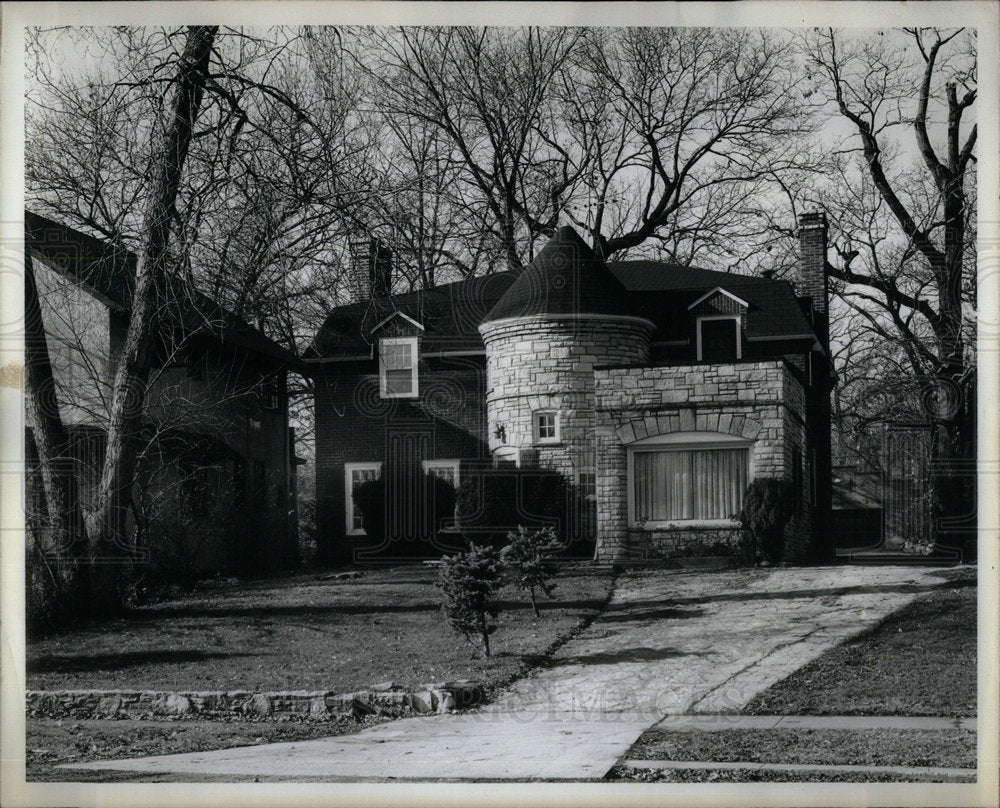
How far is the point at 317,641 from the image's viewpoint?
8.27 meters

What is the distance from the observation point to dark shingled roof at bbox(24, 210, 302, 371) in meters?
8.56

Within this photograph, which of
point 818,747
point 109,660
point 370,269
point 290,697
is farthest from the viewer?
point 370,269

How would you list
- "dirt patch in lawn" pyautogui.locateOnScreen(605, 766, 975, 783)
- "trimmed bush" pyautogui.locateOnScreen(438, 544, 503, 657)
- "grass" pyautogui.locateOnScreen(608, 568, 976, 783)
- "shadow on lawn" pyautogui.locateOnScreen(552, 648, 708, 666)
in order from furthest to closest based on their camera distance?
"trimmed bush" pyautogui.locateOnScreen(438, 544, 503, 657)
"shadow on lawn" pyautogui.locateOnScreen(552, 648, 708, 666)
"grass" pyautogui.locateOnScreen(608, 568, 976, 783)
"dirt patch in lawn" pyautogui.locateOnScreen(605, 766, 975, 783)

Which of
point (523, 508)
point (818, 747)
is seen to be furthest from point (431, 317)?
point (818, 747)

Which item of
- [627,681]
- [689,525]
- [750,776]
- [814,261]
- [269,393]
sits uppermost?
[814,261]

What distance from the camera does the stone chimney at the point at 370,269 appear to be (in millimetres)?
8711

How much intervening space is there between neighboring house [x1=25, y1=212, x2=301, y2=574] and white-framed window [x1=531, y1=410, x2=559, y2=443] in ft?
5.62

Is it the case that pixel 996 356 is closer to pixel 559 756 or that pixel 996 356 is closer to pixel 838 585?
pixel 838 585

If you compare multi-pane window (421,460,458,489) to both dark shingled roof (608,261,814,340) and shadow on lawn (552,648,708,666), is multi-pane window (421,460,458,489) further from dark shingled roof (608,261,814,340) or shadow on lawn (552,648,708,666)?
dark shingled roof (608,261,814,340)

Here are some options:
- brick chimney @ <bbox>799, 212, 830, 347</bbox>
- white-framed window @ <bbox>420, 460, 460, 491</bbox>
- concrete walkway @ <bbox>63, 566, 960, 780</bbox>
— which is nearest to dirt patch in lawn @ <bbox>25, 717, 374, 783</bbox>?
concrete walkway @ <bbox>63, 566, 960, 780</bbox>

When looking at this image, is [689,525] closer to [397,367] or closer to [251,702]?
[397,367]

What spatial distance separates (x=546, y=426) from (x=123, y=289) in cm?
322

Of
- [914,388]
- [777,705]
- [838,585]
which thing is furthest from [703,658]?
[914,388]

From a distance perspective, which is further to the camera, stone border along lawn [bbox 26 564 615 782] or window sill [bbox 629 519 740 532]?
window sill [bbox 629 519 740 532]
